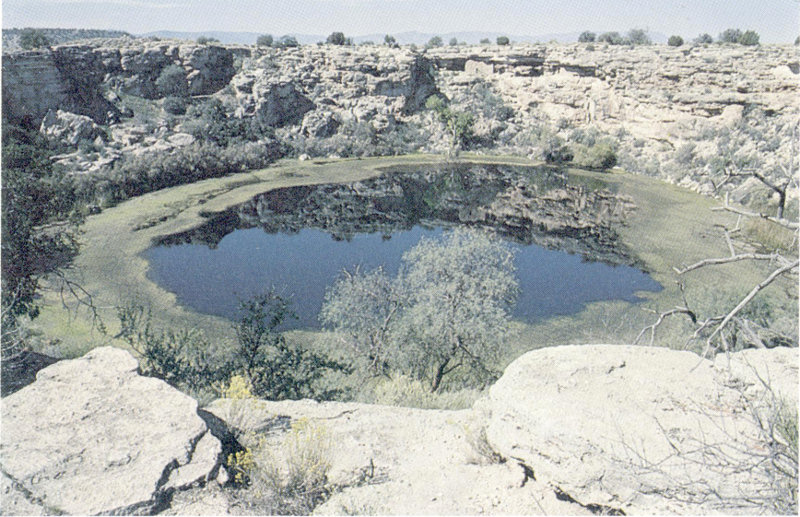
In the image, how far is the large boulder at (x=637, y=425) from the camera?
4.18 m

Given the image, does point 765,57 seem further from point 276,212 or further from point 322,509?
point 322,509

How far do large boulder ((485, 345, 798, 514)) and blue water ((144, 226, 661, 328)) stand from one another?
40.7 feet

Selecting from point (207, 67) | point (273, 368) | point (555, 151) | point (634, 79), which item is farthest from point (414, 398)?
point (207, 67)

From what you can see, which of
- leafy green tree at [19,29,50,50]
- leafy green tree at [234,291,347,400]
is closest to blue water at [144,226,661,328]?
leafy green tree at [234,291,347,400]

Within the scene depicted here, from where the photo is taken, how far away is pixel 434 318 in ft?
43.3

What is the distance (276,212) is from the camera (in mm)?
31797

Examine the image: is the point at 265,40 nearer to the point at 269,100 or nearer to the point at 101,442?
the point at 269,100

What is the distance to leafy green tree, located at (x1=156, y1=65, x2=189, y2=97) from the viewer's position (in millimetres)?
48250

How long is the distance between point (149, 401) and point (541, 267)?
65.8 ft

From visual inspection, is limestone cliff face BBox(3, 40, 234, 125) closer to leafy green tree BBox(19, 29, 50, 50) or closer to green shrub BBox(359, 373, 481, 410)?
leafy green tree BBox(19, 29, 50, 50)

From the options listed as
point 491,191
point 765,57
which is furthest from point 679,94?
point 491,191

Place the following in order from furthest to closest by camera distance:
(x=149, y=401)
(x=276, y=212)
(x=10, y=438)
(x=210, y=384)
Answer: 1. (x=276, y=212)
2. (x=210, y=384)
3. (x=149, y=401)
4. (x=10, y=438)

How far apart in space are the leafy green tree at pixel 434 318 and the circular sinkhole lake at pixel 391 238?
186 centimetres

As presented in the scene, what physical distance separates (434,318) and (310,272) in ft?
33.8
